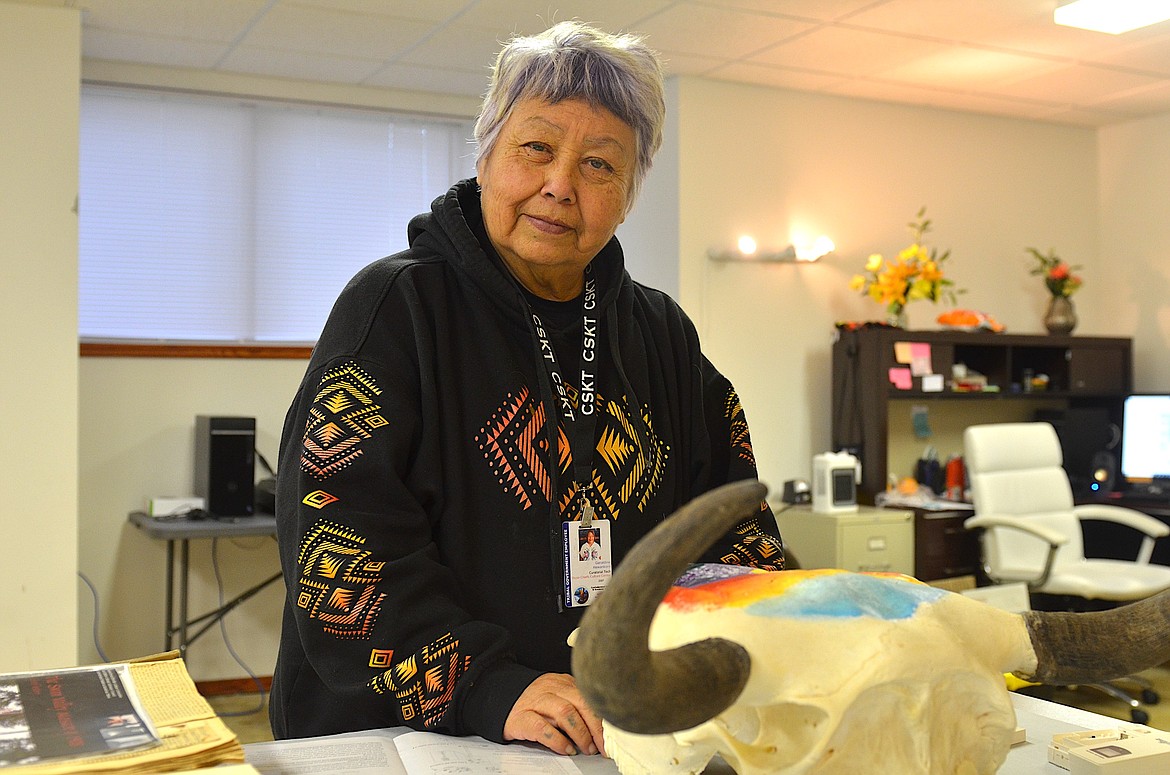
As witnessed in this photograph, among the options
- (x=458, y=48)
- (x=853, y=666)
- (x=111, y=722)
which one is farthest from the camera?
(x=458, y=48)

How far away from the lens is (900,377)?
17.4ft

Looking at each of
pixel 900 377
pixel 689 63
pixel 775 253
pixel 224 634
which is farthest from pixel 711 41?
pixel 224 634

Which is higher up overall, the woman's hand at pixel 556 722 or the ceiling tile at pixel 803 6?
the ceiling tile at pixel 803 6

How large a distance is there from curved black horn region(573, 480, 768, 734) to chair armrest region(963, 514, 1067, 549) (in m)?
4.09

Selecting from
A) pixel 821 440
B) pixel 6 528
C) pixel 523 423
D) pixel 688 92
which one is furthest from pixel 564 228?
pixel 821 440

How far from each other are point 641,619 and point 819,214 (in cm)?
515

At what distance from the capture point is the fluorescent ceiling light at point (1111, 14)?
4.16m

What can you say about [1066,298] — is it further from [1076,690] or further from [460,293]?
[460,293]

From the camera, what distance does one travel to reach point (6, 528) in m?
4.17

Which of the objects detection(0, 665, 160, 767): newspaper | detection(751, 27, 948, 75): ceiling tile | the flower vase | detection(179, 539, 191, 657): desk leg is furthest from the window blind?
detection(0, 665, 160, 767): newspaper

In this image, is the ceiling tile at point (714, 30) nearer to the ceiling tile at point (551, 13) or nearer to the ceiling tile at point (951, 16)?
the ceiling tile at point (551, 13)

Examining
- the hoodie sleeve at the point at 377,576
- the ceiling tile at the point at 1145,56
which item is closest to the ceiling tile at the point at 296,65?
the ceiling tile at the point at 1145,56

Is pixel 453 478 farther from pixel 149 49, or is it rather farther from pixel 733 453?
pixel 149 49

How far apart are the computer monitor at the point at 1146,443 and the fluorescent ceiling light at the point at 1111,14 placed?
79.7 inches
